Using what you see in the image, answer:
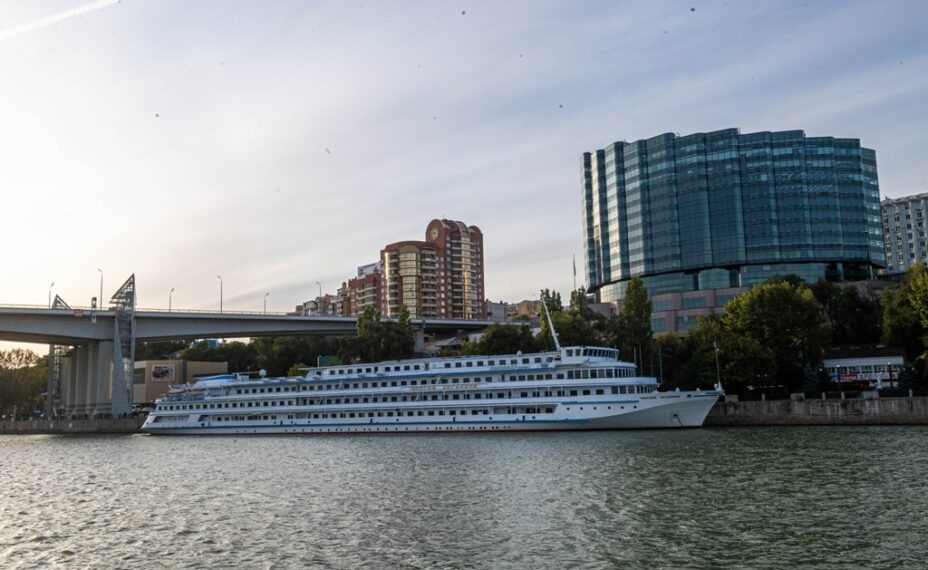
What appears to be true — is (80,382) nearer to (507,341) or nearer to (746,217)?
(507,341)

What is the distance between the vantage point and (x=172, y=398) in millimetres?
89562

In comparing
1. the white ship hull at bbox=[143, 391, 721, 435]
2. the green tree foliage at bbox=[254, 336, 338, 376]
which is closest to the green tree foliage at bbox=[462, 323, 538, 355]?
the white ship hull at bbox=[143, 391, 721, 435]

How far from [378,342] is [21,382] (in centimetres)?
7537

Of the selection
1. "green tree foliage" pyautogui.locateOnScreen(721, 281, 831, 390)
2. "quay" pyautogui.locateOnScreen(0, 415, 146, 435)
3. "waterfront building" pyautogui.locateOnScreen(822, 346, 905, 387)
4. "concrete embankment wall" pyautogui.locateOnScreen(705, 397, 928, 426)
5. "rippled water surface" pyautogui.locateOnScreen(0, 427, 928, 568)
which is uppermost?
"green tree foliage" pyautogui.locateOnScreen(721, 281, 831, 390)

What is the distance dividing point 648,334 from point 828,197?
6639cm

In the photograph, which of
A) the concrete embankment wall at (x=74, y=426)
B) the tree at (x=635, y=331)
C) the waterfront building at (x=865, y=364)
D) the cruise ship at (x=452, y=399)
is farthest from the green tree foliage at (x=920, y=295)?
the concrete embankment wall at (x=74, y=426)

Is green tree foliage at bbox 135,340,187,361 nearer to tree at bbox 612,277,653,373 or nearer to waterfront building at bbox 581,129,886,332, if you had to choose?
waterfront building at bbox 581,129,886,332

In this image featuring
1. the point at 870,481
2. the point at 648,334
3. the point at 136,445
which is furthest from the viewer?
the point at 648,334

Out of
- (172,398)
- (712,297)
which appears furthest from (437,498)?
(712,297)

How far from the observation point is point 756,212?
13462cm

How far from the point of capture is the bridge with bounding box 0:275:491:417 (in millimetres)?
97750

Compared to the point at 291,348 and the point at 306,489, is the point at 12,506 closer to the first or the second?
the point at 306,489

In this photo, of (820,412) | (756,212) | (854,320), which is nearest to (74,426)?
(820,412)

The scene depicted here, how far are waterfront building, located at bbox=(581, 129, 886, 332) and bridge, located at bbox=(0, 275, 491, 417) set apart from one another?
2310 inches
